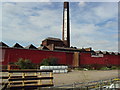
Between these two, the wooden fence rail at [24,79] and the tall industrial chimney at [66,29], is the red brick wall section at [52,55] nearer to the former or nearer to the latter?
the tall industrial chimney at [66,29]

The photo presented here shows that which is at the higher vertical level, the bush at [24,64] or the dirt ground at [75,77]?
the bush at [24,64]

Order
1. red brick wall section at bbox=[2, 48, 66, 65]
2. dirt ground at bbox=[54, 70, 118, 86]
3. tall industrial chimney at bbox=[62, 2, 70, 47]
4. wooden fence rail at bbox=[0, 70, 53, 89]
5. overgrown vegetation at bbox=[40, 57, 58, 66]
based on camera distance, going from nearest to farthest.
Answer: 1. wooden fence rail at bbox=[0, 70, 53, 89]
2. dirt ground at bbox=[54, 70, 118, 86]
3. red brick wall section at bbox=[2, 48, 66, 65]
4. overgrown vegetation at bbox=[40, 57, 58, 66]
5. tall industrial chimney at bbox=[62, 2, 70, 47]

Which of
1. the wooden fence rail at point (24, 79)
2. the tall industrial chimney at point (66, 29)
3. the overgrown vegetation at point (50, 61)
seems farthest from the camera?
the tall industrial chimney at point (66, 29)

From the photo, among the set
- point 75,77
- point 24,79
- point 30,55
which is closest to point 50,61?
point 30,55

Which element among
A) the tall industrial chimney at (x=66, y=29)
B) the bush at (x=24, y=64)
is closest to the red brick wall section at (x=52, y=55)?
the bush at (x=24, y=64)

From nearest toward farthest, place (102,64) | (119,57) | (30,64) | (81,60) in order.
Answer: (30,64) → (81,60) → (102,64) → (119,57)

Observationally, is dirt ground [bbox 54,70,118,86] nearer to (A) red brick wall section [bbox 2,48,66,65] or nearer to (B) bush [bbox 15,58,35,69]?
(B) bush [bbox 15,58,35,69]

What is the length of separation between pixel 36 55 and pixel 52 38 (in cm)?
2981

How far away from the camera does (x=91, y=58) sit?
39781mm

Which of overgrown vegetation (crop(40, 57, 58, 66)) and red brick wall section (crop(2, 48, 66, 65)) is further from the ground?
red brick wall section (crop(2, 48, 66, 65))

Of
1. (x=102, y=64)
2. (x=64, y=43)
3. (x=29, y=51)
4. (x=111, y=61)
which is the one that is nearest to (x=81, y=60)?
(x=102, y=64)

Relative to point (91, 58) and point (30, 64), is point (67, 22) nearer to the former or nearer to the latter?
point (91, 58)

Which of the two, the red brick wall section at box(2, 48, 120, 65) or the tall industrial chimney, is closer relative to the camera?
the red brick wall section at box(2, 48, 120, 65)

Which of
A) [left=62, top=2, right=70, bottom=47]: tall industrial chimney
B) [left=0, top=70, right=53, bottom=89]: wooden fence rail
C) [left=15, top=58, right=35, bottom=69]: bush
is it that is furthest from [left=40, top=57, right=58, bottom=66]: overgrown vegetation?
[left=62, top=2, right=70, bottom=47]: tall industrial chimney
